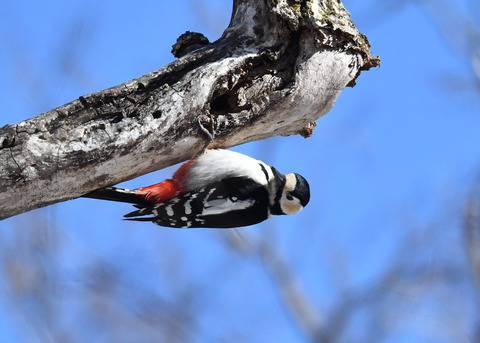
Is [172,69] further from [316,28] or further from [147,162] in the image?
[316,28]

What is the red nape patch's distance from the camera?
Answer: 359 centimetres

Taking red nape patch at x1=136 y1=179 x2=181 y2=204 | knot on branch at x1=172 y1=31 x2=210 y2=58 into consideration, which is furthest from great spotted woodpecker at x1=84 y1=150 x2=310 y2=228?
knot on branch at x1=172 y1=31 x2=210 y2=58

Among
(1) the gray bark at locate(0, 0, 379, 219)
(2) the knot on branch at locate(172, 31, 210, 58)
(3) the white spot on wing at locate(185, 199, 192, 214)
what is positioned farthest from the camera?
(3) the white spot on wing at locate(185, 199, 192, 214)

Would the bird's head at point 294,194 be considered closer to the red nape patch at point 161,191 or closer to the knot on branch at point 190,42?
the red nape patch at point 161,191

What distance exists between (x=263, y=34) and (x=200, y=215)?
46.4 inches

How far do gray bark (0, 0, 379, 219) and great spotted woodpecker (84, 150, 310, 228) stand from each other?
0.73 feet

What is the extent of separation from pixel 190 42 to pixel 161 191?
36.7 inches

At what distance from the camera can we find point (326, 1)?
3.42m

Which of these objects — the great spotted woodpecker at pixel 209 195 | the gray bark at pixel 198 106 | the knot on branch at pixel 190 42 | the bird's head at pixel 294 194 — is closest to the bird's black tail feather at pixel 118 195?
the great spotted woodpecker at pixel 209 195

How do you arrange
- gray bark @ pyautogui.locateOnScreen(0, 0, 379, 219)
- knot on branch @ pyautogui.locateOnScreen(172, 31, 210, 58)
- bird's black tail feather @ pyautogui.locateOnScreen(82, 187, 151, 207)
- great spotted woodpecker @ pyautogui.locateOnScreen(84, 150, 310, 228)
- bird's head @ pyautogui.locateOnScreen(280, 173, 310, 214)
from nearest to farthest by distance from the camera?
gray bark @ pyautogui.locateOnScreen(0, 0, 379, 219)
bird's black tail feather @ pyautogui.locateOnScreen(82, 187, 151, 207)
knot on branch @ pyautogui.locateOnScreen(172, 31, 210, 58)
great spotted woodpecker @ pyautogui.locateOnScreen(84, 150, 310, 228)
bird's head @ pyautogui.locateOnScreen(280, 173, 310, 214)

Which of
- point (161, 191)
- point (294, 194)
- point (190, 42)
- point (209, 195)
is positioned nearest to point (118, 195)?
point (161, 191)

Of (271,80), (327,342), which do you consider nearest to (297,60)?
(271,80)

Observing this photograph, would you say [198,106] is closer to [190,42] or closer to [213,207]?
[190,42]

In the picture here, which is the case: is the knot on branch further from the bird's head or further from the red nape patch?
the bird's head
